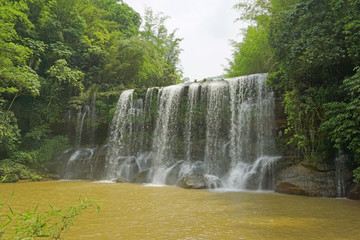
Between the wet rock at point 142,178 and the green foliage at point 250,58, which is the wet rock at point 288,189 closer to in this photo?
the wet rock at point 142,178

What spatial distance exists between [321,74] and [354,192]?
4709 millimetres

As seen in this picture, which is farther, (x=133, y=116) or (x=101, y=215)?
(x=133, y=116)

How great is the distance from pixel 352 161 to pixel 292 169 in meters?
1.88

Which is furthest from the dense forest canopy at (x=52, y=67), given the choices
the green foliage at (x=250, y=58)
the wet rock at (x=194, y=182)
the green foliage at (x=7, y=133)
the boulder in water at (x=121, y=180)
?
the wet rock at (x=194, y=182)

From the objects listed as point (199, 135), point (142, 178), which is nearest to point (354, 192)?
point (199, 135)

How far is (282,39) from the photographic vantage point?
957 centimetres

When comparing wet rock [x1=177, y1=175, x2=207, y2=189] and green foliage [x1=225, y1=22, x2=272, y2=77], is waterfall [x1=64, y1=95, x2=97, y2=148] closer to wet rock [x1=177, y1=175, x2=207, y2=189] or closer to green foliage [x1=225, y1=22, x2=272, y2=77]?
wet rock [x1=177, y1=175, x2=207, y2=189]

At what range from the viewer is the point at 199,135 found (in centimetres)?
1383

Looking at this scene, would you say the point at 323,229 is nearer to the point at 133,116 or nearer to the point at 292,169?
the point at 292,169

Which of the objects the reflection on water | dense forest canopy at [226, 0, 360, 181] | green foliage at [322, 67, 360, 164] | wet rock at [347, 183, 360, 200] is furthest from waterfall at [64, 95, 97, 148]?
wet rock at [347, 183, 360, 200]

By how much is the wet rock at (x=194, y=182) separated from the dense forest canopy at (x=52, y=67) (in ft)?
28.3

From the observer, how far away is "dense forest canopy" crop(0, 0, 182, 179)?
12961 mm

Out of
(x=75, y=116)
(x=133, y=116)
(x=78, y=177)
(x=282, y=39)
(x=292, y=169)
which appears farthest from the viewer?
(x=75, y=116)

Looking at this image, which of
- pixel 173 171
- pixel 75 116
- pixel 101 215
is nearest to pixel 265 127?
pixel 173 171
